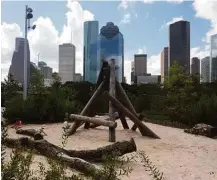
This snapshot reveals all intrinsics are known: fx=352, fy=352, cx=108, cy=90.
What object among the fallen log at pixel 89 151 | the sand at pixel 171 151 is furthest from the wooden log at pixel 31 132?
the fallen log at pixel 89 151

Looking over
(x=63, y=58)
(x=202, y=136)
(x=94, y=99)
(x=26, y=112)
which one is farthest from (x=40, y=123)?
(x=63, y=58)

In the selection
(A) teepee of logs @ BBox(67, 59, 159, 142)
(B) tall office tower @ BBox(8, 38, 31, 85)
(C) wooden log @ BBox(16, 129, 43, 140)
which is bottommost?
(C) wooden log @ BBox(16, 129, 43, 140)

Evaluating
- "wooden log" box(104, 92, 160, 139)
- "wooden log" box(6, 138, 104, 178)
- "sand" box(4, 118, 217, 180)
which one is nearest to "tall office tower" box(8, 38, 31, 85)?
"sand" box(4, 118, 217, 180)

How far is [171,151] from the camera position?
840 cm

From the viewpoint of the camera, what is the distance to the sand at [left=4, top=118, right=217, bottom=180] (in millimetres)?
6148

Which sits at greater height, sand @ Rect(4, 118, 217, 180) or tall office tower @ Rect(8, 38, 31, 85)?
tall office tower @ Rect(8, 38, 31, 85)

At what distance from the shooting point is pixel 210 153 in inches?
331

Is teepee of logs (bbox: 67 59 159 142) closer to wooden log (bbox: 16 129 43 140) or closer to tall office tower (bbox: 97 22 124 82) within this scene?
wooden log (bbox: 16 129 43 140)

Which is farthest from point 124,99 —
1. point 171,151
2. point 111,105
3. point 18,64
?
point 18,64

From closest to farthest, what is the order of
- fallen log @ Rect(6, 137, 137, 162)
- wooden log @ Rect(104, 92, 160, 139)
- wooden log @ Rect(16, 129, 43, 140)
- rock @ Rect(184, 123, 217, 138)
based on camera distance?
fallen log @ Rect(6, 137, 137, 162) → wooden log @ Rect(16, 129, 43, 140) → wooden log @ Rect(104, 92, 160, 139) → rock @ Rect(184, 123, 217, 138)

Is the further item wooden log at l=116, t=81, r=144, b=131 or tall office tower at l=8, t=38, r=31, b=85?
tall office tower at l=8, t=38, r=31, b=85

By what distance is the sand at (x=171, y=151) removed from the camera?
6.15 meters

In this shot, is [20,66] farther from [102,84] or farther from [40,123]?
[102,84]

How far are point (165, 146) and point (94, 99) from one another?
3.04 m
